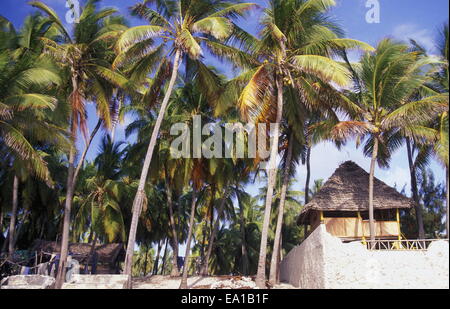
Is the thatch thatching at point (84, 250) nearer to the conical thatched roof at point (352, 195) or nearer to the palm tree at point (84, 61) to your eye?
the palm tree at point (84, 61)

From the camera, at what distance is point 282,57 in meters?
14.6

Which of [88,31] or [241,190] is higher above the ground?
[88,31]

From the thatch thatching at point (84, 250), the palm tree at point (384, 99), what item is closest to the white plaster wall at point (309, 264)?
the palm tree at point (384, 99)

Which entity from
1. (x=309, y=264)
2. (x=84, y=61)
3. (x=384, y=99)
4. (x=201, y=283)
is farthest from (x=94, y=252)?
(x=384, y=99)

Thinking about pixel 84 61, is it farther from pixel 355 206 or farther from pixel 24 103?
pixel 355 206

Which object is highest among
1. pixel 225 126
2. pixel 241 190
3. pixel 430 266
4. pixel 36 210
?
pixel 225 126

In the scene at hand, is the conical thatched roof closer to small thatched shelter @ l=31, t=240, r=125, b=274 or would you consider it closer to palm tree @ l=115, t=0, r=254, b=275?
palm tree @ l=115, t=0, r=254, b=275

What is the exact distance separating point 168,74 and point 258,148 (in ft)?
16.5

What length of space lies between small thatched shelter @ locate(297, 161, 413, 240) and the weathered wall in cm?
419

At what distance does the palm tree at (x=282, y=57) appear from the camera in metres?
13.7

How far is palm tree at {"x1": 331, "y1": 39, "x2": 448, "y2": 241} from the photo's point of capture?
13.3m
